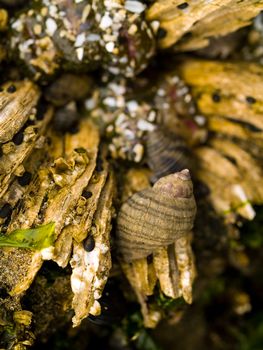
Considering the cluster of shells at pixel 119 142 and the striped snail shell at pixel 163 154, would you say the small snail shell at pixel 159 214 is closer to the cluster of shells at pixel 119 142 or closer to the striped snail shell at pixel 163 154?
the cluster of shells at pixel 119 142

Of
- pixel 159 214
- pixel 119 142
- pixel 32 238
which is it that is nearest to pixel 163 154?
pixel 119 142

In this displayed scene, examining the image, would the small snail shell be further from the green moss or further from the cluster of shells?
the green moss

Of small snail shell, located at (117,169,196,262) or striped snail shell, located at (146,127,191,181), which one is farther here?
striped snail shell, located at (146,127,191,181)

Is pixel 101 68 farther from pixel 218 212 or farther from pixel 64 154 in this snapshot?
pixel 218 212

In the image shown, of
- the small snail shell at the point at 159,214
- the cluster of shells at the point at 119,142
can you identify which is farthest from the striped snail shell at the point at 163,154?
the small snail shell at the point at 159,214

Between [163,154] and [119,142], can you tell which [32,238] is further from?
[163,154]

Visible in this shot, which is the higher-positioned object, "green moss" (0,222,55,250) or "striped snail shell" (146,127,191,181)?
"green moss" (0,222,55,250)

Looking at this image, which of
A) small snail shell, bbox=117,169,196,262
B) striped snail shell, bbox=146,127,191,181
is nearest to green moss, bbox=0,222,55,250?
small snail shell, bbox=117,169,196,262

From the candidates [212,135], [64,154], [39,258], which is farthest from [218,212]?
[39,258]
